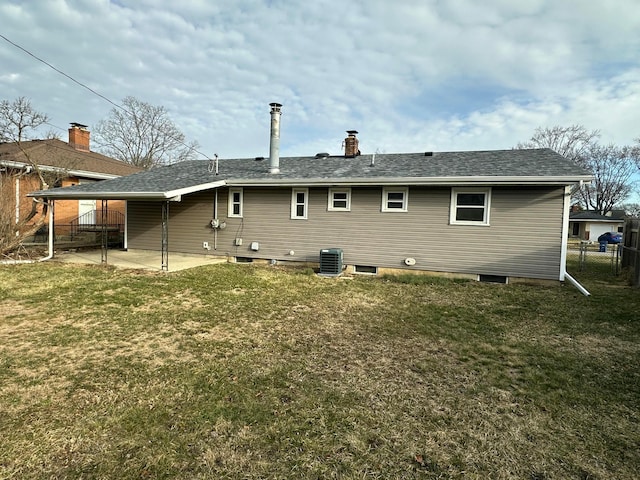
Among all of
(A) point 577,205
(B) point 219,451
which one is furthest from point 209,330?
(A) point 577,205

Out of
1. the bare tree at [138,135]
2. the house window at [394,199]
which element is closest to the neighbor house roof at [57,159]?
the bare tree at [138,135]

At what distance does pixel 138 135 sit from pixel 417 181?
28.8 meters

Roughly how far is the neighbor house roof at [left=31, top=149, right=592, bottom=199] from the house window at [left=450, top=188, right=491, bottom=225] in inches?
18.4

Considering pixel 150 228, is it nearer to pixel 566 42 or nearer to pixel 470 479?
pixel 470 479

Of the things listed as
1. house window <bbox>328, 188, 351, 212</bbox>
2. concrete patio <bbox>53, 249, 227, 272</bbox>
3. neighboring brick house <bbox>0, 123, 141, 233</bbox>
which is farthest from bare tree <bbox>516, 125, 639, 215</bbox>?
neighboring brick house <bbox>0, 123, 141, 233</bbox>

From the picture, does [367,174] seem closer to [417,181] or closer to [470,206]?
[417,181]

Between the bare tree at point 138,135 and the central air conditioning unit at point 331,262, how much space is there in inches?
978

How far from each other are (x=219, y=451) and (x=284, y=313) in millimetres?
3615

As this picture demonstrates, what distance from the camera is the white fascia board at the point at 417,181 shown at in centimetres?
805

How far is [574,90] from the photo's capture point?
16.1m

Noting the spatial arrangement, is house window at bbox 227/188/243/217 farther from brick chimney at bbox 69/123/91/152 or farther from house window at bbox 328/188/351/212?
brick chimney at bbox 69/123/91/152

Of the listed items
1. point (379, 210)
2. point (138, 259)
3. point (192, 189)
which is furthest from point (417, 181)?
point (138, 259)

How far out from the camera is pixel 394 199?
9.84 m

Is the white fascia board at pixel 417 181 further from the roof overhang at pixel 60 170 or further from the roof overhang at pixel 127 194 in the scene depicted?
the roof overhang at pixel 60 170
